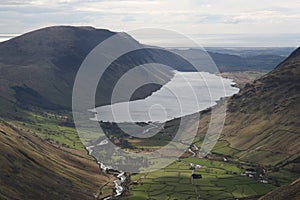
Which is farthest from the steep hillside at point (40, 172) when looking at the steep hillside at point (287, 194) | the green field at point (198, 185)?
the steep hillside at point (287, 194)

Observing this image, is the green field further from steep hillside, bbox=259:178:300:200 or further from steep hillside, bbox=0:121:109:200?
steep hillside, bbox=259:178:300:200

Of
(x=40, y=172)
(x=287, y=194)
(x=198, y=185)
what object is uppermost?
(x=287, y=194)

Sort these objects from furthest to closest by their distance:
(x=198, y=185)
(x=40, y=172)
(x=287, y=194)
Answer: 1. (x=198, y=185)
2. (x=40, y=172)
3. (x=287, y=194)

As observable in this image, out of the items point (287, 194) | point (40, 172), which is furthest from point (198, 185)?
point (40, 172)

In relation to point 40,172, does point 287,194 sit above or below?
above

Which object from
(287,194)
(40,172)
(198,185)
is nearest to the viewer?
(287,194)

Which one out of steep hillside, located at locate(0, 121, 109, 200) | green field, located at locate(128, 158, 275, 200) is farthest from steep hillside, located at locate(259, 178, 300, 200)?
steep hillside, located at locate(0, 121, 109, 200)

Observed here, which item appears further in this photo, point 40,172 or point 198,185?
point 198,185

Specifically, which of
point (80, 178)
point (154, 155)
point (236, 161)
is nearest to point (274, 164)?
point (236, 161)

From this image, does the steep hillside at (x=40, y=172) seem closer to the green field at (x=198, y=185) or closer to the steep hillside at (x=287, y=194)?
the green field at (x=198, y=185)

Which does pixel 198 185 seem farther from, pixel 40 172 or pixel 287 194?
pixel 40 172
